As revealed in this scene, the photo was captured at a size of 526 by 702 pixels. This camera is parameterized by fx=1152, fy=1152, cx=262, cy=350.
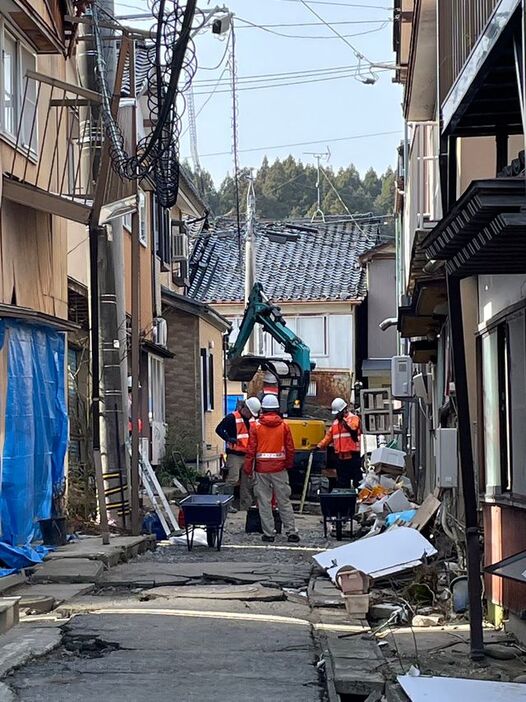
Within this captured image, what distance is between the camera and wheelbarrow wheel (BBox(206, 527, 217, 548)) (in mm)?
14977

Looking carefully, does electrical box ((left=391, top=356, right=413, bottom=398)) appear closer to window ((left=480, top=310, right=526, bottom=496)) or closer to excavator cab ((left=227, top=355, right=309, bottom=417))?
excavator cab ((left=227, top=355, right=309, bottom=417))

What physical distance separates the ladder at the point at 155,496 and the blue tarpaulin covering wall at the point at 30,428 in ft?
8.79

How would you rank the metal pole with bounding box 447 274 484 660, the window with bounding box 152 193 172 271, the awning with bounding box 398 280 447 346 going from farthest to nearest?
the window with bounding box 152 193 172 271 → the awning with bounding box 398 280 447 346 → the metal pole with bounding box 447 274 484 660

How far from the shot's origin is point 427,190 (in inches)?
496

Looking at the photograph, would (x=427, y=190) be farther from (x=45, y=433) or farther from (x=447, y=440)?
(x=45, y=433)

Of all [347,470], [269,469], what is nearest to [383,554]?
[269,469]

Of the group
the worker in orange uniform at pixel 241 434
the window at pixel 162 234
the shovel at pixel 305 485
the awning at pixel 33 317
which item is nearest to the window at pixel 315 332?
the window at pixel 162 234

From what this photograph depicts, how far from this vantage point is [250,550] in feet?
50.0

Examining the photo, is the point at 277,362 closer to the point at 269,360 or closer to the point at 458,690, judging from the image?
the point at 269,360

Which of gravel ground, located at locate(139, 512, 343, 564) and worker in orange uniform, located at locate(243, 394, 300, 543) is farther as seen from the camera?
worker in orange uniform, located at locate(243, 394, 300, 543)

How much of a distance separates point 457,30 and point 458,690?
471cm

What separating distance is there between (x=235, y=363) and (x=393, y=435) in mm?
4471

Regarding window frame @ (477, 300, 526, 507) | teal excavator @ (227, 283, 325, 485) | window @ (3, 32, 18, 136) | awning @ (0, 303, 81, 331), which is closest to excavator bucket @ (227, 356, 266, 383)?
teal excavator @ (227, 283, 325, 485)

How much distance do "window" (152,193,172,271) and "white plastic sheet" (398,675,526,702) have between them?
61.1ft
